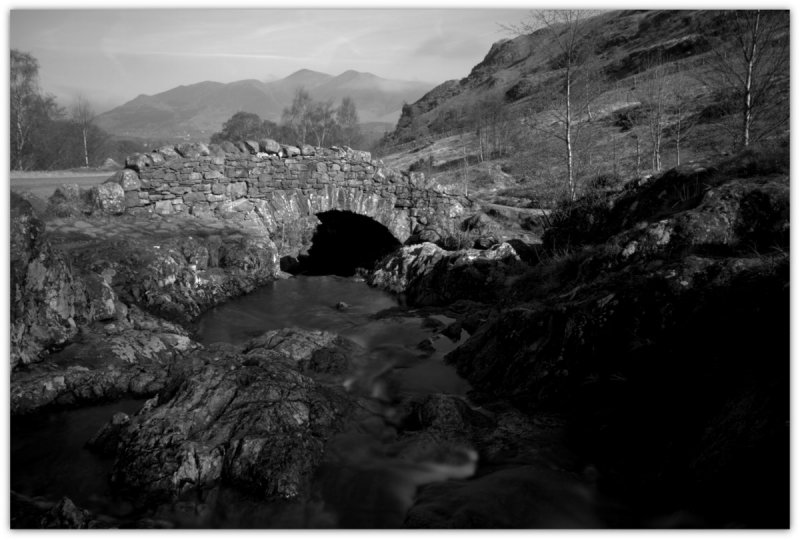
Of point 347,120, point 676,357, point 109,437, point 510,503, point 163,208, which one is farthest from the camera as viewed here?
point 347,120

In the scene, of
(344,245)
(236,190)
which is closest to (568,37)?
(344,245)

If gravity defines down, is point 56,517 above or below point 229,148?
below

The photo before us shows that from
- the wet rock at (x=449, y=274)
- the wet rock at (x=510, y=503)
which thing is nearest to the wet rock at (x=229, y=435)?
the wet rock at (x=510, y=503)

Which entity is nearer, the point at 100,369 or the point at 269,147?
the point at 100,369

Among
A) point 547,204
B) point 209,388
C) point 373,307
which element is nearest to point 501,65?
point 547,204

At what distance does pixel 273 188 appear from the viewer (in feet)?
43.9

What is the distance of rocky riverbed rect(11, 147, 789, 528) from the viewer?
150 inches

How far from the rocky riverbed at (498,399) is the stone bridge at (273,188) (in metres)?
4.60

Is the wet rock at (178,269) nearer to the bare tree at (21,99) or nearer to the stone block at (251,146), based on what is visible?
the stone block at (251,146)

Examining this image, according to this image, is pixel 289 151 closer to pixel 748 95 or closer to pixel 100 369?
pixel 100 369

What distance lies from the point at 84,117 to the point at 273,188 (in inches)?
1512

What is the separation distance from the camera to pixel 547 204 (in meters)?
18.1

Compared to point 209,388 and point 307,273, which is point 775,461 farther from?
point 307,273

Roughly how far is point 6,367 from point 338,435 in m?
2.80
